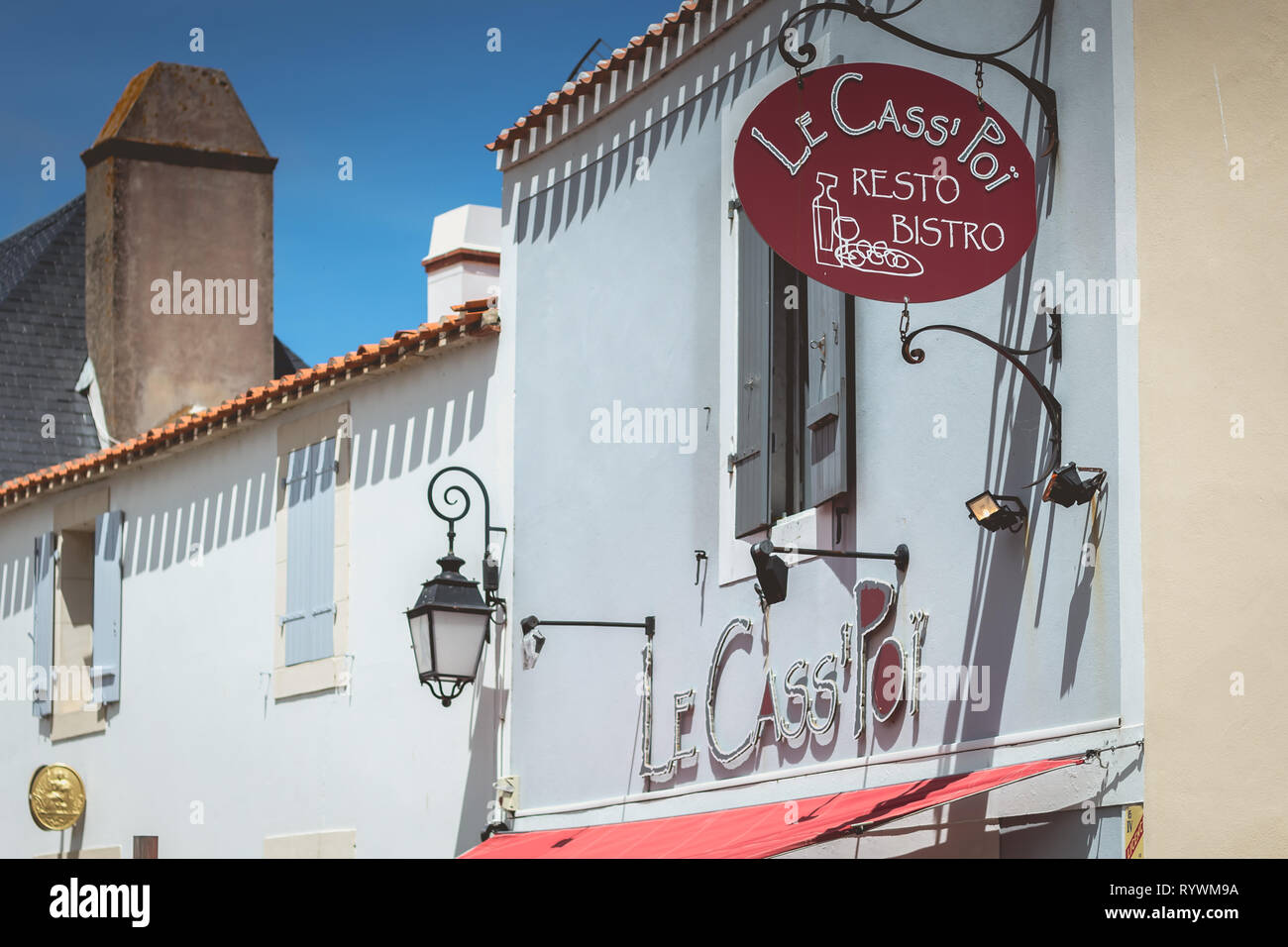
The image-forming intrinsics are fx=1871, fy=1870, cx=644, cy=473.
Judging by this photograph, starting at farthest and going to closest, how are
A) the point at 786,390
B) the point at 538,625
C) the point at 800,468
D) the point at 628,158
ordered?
1. the point at 628,158
2. the point at 538,625
3. the point at 786,390
4. the point at 800,468

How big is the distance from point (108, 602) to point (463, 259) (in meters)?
4.26

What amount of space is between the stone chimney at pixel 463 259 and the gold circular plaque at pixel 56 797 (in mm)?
5080

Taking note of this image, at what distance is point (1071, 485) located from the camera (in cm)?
702

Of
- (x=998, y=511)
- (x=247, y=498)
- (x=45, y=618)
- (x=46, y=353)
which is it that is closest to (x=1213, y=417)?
(x=998, y=511)

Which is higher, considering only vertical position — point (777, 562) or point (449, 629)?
point (777, 562)

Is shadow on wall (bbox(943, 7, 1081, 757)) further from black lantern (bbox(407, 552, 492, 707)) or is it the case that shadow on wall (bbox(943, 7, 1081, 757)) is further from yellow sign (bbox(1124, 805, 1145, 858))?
black lantern (bbox(407, 552, 492, 707))

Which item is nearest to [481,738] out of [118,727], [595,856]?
[595,856]

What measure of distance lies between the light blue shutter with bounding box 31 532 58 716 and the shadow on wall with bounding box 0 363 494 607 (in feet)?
0.91

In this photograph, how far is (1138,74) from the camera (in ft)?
24.2

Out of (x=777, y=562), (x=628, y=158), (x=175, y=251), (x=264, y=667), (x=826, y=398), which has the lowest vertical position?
(x=264, y=667)

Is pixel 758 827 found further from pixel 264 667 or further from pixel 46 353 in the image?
pixel 46 353

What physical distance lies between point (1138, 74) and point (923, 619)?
246cm
